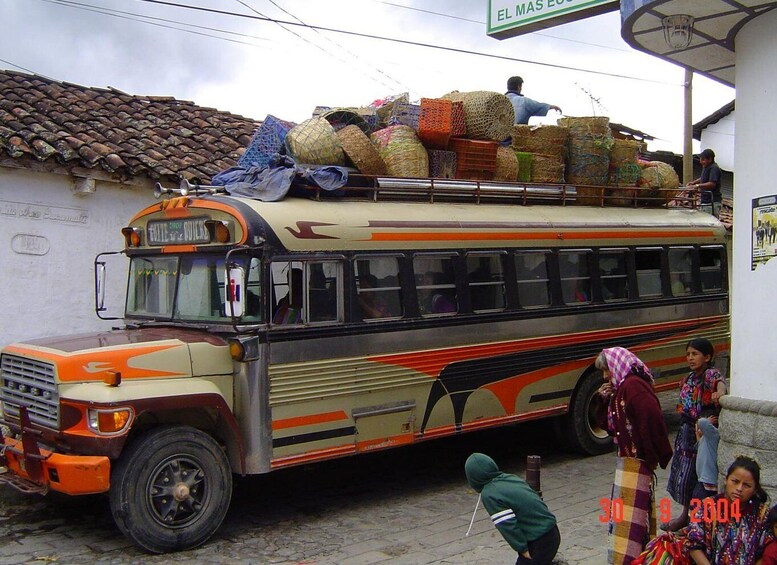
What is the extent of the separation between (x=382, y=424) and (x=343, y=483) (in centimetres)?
124

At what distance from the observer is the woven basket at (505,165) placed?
31.5 feet

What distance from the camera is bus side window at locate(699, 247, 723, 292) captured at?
1116 cm

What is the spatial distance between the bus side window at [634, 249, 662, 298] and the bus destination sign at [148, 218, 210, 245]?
212 inches

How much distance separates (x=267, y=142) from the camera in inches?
347

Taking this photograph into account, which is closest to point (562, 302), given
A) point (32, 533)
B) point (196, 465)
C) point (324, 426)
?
point (324, 426)

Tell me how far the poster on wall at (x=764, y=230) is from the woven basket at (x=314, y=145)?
12.5ft

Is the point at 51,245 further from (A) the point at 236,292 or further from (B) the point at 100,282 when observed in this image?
(A) the point at 236,292

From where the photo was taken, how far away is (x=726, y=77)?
8.00 m

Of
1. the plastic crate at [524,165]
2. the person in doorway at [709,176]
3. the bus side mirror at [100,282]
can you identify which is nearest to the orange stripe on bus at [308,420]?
the bus side mirror at [100,282]

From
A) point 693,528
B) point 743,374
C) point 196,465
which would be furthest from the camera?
point 196,465

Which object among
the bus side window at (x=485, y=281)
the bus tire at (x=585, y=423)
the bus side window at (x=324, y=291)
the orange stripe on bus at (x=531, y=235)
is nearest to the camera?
the bus side window at (x=324, y=291)

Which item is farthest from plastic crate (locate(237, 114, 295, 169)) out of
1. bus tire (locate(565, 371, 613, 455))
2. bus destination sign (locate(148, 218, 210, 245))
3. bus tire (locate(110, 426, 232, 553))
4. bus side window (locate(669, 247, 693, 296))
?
bus side window (locate(669, 247, 693, 296))

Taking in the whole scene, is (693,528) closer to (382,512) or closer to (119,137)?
(382,512)

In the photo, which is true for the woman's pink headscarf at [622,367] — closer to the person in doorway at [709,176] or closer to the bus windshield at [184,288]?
the bus windshield at [184,288]
